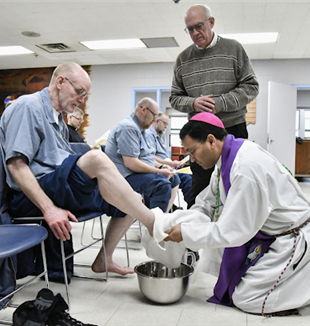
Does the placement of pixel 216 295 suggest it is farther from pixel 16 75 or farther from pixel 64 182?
pixel 16 75

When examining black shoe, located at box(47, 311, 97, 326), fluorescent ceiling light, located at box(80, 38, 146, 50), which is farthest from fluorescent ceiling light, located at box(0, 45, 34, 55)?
black shoe, located at box(47, 311, 97, 326)

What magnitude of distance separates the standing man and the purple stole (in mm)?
591

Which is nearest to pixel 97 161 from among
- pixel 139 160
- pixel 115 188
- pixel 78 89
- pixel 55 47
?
pixel 115 188

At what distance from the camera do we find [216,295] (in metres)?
1.81

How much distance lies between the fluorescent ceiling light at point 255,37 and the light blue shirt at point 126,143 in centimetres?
401

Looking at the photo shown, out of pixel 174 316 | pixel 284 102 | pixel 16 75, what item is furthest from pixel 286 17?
pixel 16 75

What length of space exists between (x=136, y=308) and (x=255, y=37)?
5.87 meters

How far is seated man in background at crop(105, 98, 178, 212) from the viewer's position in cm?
285

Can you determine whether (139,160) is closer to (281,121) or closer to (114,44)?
(114,44)

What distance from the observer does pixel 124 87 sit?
28.2 feet

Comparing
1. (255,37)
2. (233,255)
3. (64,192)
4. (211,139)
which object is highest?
(255,37)

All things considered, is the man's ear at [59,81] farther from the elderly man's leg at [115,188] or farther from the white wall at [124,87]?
the white wall at [124,87]

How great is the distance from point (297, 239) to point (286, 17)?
4.83m

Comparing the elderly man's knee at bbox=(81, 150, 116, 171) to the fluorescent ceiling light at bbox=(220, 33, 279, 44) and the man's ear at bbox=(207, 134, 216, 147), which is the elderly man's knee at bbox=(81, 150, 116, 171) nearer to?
the man's ear at bbox=(207, 134, 216, 147)
